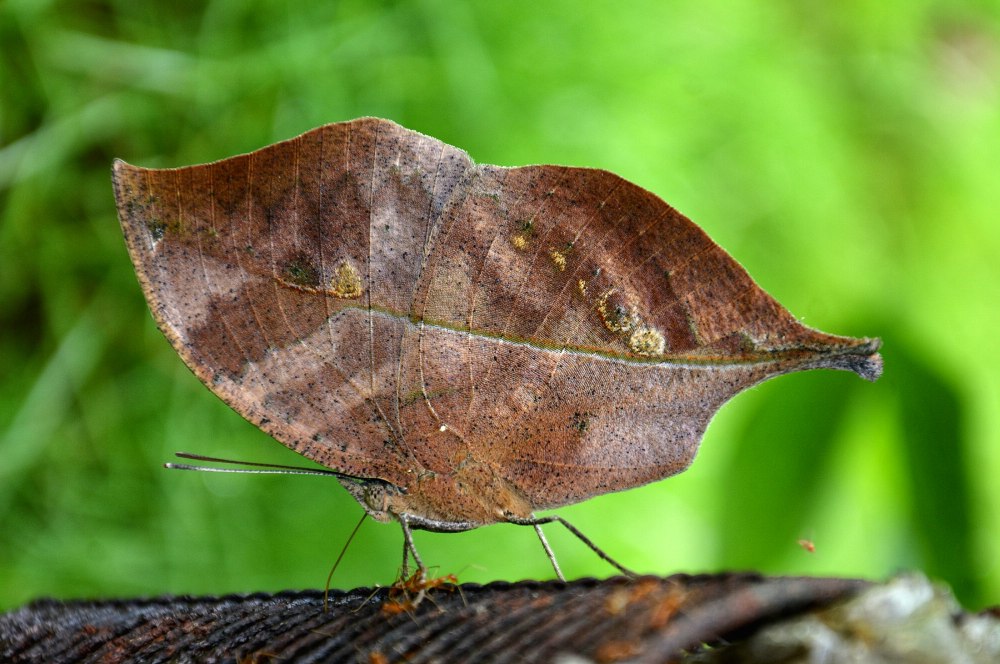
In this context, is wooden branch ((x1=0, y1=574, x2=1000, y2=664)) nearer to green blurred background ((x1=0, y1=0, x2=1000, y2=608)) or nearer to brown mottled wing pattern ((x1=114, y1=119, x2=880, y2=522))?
brown mottled wing pattern ((x1=114, y1=119, x2=880, y2=522))

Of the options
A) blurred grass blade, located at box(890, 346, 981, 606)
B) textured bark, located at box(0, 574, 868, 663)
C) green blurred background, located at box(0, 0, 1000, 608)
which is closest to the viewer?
textured bark, located at box(0, 574, 868, 663)

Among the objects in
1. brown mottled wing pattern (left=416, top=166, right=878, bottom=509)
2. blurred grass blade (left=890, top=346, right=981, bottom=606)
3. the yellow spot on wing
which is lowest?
blurred grass blade (left=890, top=346, right=981, bottom=606)

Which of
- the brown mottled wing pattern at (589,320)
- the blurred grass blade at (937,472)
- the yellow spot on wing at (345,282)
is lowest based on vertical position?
the blurred grass blade at (937,472)

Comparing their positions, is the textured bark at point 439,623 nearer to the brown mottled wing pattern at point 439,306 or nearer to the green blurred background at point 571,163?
the brown mottled wing pattern at point 439,306

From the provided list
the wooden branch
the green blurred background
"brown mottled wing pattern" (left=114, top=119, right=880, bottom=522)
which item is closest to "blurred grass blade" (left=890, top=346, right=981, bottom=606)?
the green blurred background

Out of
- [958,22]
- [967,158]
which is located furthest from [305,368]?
[958,22]

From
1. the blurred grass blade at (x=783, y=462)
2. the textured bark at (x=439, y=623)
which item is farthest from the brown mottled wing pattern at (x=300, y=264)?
the blurred grass blade at (x=783, y=462)
